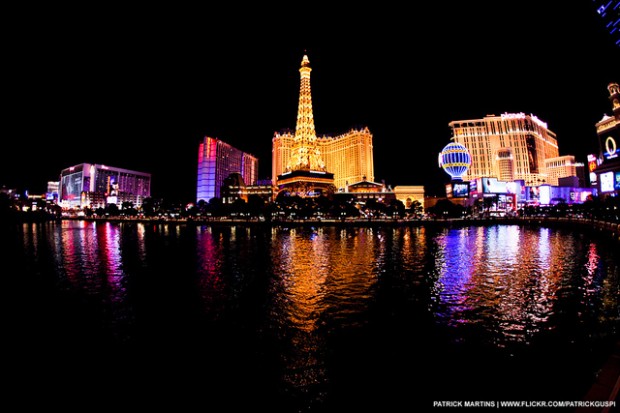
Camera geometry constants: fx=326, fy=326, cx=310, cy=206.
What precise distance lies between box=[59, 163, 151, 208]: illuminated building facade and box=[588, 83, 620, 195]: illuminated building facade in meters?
149

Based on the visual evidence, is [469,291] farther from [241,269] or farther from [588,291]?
[241,269]

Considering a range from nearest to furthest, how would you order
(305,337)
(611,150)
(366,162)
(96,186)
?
(305,337) < (611,150) < (366,162) < (96,186)

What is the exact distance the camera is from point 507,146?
106 metres

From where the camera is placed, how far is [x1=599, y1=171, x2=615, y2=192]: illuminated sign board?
57.1 m

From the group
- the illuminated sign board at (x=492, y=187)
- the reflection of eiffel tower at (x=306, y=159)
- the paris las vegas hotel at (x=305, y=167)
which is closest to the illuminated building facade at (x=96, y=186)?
the paris las vegas hotel at (x=305, y=167)

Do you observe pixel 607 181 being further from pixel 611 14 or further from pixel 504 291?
pixel 504 291

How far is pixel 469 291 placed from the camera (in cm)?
1003

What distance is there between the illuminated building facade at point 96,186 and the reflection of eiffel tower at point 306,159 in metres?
85.3

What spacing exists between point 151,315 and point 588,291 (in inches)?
494

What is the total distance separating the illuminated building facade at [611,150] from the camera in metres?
56.3

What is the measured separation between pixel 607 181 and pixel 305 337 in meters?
74.6

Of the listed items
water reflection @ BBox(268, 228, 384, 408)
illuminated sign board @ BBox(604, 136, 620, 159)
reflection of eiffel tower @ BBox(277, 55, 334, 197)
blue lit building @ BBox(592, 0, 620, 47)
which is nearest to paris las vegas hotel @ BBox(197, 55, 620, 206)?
reflection of eiffel tower @ BBox(277, 55, 334, 197)

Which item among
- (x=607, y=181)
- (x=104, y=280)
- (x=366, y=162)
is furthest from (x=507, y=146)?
(x=104, y=280)

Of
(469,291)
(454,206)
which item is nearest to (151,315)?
(469,291)
